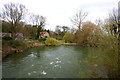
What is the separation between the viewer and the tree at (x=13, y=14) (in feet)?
34.9

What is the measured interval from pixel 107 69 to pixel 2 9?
46.0 feet

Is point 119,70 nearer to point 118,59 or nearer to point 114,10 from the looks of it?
point 118,59

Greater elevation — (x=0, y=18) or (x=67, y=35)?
(x=0, y=18)

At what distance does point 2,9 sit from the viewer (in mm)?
10633

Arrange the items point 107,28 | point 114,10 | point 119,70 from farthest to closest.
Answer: point 114,10 < point 107,28 < point 119,70

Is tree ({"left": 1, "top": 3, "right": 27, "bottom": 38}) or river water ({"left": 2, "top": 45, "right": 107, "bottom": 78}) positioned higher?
tree ({"left": 1, "top": 3, "right": 27, "bottom": 38})

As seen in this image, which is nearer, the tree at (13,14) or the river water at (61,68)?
the river water at (61,68)


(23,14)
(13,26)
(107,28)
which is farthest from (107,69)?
(23,14)

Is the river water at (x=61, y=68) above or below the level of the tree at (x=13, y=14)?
below

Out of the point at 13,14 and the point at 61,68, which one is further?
the point at 13,14

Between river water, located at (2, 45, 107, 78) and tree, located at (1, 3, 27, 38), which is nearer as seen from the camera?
river water, located at (2, 45, 107, 78)

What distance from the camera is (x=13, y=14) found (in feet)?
35.4

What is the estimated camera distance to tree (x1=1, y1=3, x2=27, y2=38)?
34.9ft

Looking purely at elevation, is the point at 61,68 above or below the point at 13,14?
below
